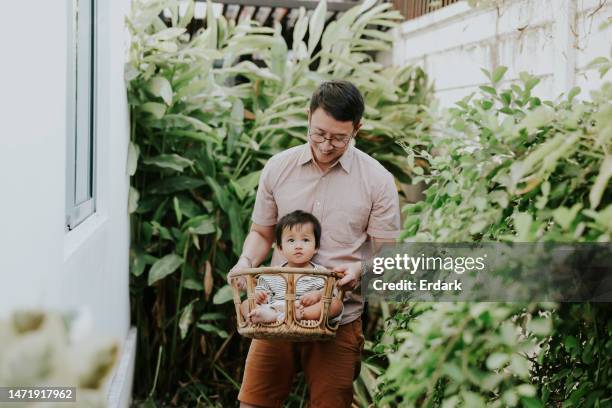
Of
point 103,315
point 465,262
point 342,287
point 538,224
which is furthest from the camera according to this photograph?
point 103,315

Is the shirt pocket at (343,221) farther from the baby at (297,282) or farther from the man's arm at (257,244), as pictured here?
the man's arm at (257,244)

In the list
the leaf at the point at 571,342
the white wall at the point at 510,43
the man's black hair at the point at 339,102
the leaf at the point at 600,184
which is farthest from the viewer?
the white wall at the point at 510,43

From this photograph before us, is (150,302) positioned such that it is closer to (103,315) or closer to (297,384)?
(297,384)

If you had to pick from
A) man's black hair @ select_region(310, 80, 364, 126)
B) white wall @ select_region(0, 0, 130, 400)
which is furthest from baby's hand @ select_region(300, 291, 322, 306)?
white wall @ select_region(0, 0, 130, 400)

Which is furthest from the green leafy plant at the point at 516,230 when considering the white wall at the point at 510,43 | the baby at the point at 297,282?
the white wall at the point at 510,43

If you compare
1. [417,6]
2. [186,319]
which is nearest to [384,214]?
[186,319]

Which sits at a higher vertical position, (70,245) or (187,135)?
(187,135)

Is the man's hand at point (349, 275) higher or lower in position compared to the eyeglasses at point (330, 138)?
lower

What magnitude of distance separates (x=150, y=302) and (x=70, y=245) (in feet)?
7.71

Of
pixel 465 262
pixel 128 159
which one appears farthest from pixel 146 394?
pixel 465 262

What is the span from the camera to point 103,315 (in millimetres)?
3035

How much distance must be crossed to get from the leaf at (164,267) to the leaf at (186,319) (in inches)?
8.6

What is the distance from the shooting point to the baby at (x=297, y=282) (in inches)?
99.0

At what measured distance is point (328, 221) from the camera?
9.09 feet
